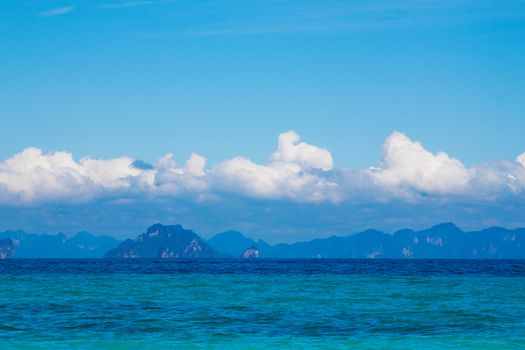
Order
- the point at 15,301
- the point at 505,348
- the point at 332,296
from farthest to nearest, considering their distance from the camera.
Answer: the point at 332,296 < the point at 15,301 < the point at 505,348

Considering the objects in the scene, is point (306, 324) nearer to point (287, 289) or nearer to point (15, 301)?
point (15, 301)

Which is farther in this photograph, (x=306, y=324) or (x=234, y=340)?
(x=306, y=324)

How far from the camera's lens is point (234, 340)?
122 feet

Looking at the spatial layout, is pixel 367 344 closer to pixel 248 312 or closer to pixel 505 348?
pixel 505 348

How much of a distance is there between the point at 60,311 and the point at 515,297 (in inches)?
1523

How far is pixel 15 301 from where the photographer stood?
57.9 meters

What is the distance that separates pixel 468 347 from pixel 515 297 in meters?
32.2

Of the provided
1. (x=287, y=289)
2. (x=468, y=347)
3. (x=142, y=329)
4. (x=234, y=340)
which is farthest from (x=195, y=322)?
(x=287, y=289)

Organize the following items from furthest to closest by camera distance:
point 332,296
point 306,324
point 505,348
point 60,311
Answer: point 332,296 < point 60,311 < point 306,324 < point 505,348

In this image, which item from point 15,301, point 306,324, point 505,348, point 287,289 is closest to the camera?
point 505,348

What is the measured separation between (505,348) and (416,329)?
22.4 ft

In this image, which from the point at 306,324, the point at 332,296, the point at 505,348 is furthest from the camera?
the point at 332,296

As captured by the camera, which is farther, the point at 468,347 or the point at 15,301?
the point at 15,301

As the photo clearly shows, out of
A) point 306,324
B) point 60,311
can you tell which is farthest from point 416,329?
point 60,311
